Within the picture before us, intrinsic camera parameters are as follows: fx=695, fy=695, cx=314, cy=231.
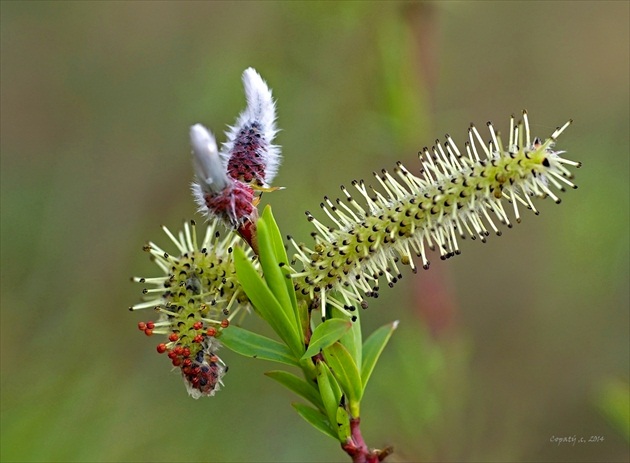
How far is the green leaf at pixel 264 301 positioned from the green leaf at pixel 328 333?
2.0 inches

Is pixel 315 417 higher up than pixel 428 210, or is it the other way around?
pixel 428 210

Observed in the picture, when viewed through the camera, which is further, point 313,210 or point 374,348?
point 313,210

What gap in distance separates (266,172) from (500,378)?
346 centimetres

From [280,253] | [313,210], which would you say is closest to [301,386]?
[280,253]

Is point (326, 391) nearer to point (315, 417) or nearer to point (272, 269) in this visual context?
point (315, 417)

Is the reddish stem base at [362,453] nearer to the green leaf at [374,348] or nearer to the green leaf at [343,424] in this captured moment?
the green leaf at [343,424]

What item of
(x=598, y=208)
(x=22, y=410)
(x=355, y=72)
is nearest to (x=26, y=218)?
(x=22, y=410)

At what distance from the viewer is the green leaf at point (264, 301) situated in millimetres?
1206

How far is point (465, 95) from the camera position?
4848 millimetres

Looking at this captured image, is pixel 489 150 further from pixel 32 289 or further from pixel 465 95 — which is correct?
pixel 465 95

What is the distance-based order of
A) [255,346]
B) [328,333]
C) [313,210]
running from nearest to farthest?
[328,333]
[255,346]
[313,210]

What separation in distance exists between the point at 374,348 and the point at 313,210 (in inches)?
75.7

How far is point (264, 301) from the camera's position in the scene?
4.14 feet

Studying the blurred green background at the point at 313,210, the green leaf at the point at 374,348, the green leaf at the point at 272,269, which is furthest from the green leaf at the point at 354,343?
the blurred green background at the point at 313,210
